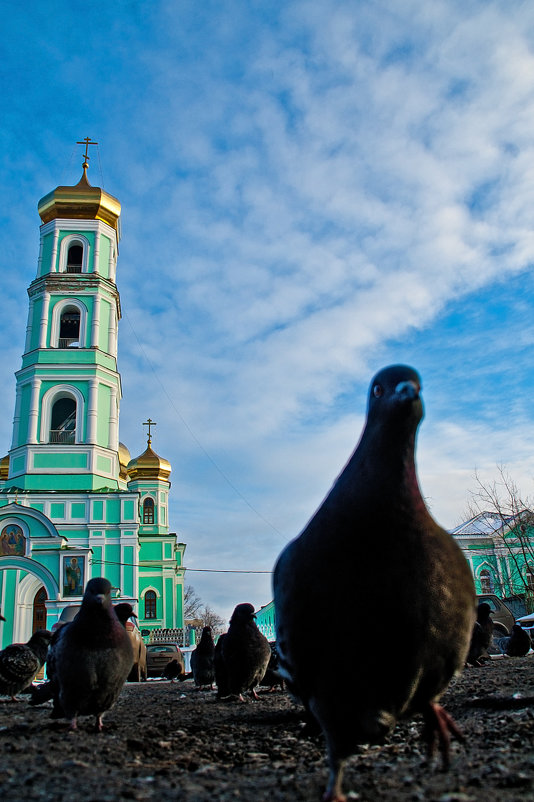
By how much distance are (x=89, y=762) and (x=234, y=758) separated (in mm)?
846

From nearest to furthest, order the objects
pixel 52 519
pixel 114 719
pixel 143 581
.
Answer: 1. pixel 114 719
2. pixel 52 519
3. pixel 143 581

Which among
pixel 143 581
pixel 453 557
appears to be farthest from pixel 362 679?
pixel 143 581

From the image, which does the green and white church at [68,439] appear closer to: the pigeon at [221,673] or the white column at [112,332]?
the white column at [112,332]

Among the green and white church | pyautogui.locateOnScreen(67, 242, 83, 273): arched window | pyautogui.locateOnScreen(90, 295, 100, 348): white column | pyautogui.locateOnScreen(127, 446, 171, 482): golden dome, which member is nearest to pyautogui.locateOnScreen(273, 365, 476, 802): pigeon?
the green and white church

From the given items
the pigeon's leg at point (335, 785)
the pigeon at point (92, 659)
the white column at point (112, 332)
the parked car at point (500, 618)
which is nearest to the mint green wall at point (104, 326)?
the white column at point (112, 332)

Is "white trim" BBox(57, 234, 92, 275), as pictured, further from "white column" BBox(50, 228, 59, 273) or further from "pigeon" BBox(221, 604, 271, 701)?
"pigeon" BBox(221, 604, 271, 701)

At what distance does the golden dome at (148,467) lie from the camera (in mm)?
44031

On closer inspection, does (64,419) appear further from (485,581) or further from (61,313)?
(485,581)

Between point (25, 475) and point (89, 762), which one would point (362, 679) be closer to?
point (89, 762)

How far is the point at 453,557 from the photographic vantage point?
2609 mm

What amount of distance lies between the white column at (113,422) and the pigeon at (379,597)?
2998cm

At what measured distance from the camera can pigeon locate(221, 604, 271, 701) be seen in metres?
7.59

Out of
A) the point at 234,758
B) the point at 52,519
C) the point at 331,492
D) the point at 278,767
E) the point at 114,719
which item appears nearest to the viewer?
the point at 331,492

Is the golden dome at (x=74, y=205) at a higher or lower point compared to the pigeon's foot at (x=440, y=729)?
higher
